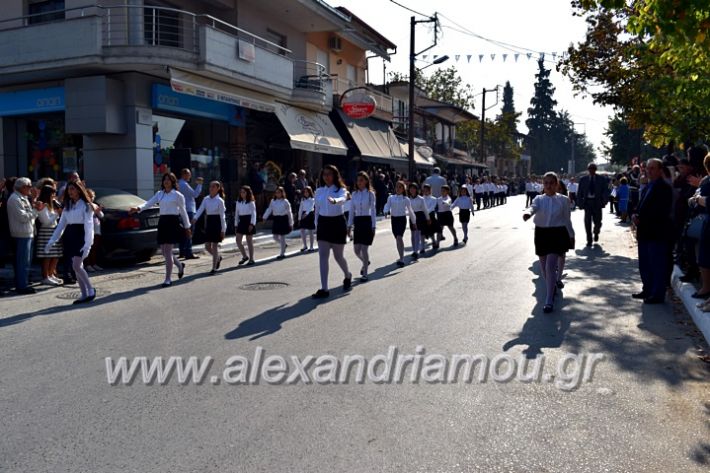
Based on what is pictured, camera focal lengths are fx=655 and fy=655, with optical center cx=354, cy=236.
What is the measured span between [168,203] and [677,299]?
25.4 feet

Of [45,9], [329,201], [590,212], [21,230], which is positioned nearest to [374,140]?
[45,9]

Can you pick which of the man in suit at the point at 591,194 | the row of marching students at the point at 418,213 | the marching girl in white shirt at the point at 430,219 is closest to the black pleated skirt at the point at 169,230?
the row of marching students at the point at 418,213

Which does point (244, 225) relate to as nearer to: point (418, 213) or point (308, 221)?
point (308, 221)

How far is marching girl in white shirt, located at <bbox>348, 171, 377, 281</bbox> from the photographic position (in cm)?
1087

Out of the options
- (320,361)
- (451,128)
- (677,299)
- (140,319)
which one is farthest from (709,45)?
(451,128)

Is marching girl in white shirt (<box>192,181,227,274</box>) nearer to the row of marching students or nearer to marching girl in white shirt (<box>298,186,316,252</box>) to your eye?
marching girl in white shirt (<box>298,186,316,252</box>)

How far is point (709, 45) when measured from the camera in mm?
6762

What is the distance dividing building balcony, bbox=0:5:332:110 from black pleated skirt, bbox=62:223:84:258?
8.64m

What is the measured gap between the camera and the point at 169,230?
1046 centimetres

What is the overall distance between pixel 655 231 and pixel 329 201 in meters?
4.41

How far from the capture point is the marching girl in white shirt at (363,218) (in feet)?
35.7

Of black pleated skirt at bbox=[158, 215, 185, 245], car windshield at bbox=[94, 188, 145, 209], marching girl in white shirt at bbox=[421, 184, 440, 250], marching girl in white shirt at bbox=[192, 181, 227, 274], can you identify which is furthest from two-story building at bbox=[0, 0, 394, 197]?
black pleated skirt at bbox=[158, 215, 185, 245]

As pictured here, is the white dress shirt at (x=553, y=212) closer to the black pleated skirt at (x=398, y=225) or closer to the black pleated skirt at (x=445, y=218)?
the black pleated skirt at (x=398, y=225)

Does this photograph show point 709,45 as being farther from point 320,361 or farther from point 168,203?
Answer: point 168,203
